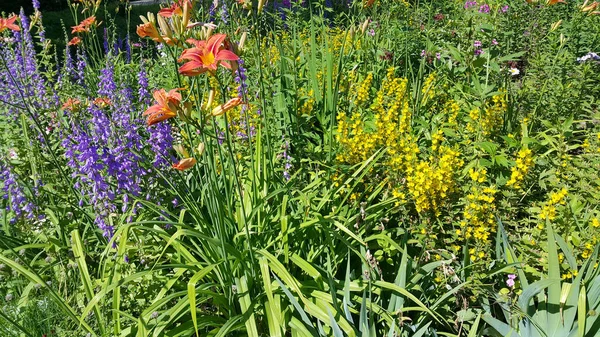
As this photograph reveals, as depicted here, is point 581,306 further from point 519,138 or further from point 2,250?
point 2,250

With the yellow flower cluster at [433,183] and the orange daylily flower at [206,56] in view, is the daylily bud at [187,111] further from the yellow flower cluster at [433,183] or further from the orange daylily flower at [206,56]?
the yellow flower cluster at [433,183]

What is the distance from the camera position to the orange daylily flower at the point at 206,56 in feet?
4.50

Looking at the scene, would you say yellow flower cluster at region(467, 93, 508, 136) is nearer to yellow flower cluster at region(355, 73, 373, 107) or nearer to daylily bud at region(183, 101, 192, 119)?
yellow flower cluster at region(355, 73, 373, 107)

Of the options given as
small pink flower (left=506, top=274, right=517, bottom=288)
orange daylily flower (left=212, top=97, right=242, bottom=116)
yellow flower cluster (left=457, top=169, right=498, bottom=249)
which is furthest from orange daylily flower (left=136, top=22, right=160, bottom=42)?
small pink flower (left=506, top=274, right=517, bottom=288)

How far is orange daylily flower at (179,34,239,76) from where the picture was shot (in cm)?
137

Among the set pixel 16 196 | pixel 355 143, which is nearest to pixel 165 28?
pixel 355 143

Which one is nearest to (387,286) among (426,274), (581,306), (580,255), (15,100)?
(426,274)

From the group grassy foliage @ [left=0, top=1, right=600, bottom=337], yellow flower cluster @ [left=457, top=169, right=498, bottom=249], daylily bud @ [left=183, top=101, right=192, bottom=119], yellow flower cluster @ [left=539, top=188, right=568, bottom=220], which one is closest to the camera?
daylily bud @ [left=183, top=101, right=192, bottom=119]

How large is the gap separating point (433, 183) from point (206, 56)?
1182 mm

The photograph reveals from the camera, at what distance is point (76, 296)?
2.10 m

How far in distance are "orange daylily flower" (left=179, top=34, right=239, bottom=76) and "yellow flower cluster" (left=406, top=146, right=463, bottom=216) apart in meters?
1.08

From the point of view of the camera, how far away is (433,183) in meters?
2.12

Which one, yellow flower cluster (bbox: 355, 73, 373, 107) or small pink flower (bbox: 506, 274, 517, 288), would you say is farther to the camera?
yellow flower cluster (bbox: 355, 73, 373, 107)

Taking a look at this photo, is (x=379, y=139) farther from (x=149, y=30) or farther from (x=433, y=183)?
(x=149, y=30)
